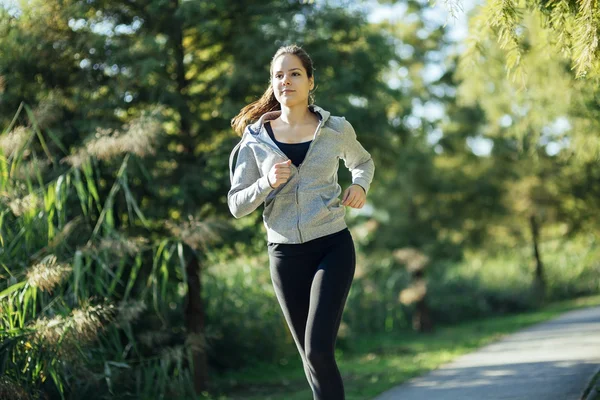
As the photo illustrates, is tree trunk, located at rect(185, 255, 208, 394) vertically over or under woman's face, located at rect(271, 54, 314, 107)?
under

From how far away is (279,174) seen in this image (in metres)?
3.36

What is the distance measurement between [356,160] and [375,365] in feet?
16.5

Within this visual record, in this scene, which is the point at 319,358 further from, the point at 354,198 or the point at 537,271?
the point at 537,271

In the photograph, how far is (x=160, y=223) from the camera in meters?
7.25

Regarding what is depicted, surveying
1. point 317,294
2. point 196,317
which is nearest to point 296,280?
point 317,294

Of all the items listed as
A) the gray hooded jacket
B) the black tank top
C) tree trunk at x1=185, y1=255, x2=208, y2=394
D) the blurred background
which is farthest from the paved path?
the black tank top

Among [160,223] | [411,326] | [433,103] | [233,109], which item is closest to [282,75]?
[233,109]

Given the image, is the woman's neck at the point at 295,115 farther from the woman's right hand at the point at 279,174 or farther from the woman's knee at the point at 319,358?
the woman's knee at the point at 319,358

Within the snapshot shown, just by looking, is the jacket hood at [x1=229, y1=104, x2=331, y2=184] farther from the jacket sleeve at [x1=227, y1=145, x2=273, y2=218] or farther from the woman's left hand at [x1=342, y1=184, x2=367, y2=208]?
the woman's left hand at [x1=342, y1=184, x2=367, y2=208]

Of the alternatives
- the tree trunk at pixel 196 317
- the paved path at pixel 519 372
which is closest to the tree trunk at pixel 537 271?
the paved path at pixel 519 372

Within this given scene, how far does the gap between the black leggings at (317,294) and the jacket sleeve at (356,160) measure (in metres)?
0.31

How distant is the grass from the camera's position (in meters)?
6.85

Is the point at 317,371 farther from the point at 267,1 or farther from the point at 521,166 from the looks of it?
the point at 521,166

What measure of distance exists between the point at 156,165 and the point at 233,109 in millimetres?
851
